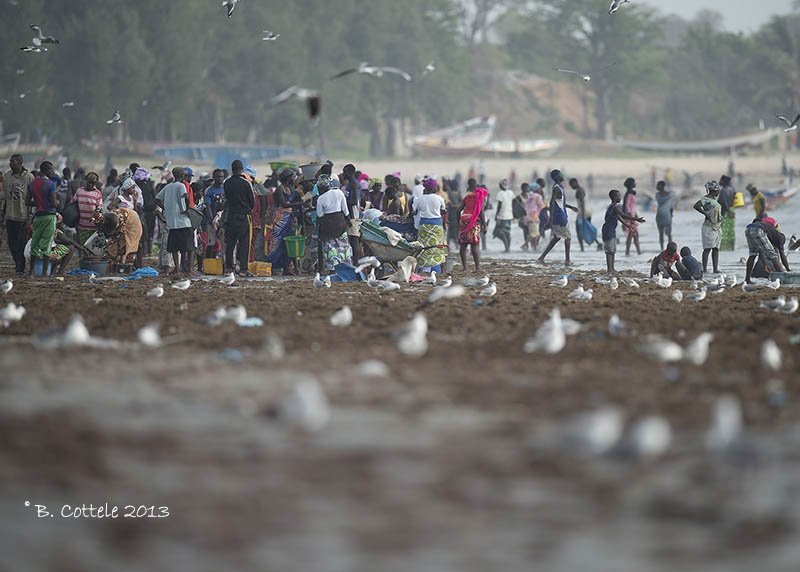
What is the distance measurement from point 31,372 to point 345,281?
7.90 m

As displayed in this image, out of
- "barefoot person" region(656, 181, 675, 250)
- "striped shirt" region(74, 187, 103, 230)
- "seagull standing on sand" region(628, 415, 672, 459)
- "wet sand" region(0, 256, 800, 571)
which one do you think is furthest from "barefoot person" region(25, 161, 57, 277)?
"seagull standing on sand" region(628, 415, 672, 459)

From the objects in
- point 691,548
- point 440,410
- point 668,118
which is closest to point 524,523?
point 691,548

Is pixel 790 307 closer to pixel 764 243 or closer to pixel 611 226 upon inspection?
pixel 764 243

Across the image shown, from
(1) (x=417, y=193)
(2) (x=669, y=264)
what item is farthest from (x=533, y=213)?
(2) (x=669, y=264)

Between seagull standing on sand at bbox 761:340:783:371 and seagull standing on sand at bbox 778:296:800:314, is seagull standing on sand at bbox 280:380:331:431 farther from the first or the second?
seagull standing on sand at bbox 778:296:800:314

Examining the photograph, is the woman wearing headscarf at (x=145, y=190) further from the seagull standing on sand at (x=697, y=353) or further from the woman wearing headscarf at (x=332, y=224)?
the seagull standing on sand at (x=697, y=353)

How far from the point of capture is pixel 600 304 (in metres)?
12.3

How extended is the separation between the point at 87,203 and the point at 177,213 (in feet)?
4.59

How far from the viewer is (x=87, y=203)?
16156mm

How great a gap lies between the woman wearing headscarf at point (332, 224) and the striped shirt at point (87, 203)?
313cm

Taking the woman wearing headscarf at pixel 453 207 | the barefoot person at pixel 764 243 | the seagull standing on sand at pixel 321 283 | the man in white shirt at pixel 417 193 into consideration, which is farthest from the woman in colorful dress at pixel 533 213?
the seagull standing on sand at pixel 321 283

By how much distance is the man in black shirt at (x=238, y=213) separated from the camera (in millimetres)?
15516

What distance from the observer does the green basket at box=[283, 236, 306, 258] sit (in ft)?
53.4

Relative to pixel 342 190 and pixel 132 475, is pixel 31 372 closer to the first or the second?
pixel 132 475
